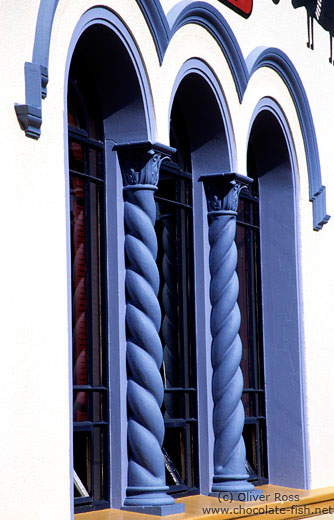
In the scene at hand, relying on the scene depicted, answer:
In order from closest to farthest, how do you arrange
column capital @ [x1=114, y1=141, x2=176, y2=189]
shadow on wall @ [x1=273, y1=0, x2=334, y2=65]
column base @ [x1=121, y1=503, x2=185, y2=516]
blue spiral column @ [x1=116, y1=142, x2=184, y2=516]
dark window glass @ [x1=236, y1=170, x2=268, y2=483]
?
column base @ [x1=121, y1=503, x2=185, y2=516] < blue spiral column @ [x1=116, y1=142, x2=184, y2=516] < column capital @ [x1=114, y1=141, x2=176, y2=189] < dark window glass @ [x1=236, y1=170, x2=268, y2=483] < shadow on wall @ [x1=273, y1=0, x2=334, y2=65]

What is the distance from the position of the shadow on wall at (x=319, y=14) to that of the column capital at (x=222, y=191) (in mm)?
2883

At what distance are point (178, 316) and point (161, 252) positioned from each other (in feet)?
2.17

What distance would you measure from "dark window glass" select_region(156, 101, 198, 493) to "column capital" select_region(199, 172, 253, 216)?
220 millimetres

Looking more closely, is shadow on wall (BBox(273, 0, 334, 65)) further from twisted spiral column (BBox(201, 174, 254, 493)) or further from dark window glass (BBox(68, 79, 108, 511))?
dark window glass (BBox(68, 79, 108, 511))

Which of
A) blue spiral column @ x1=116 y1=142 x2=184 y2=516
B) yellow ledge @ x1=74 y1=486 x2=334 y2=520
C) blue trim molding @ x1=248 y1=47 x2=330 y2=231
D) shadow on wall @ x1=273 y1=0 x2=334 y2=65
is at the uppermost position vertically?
shadow on wall @ x1=273 y1=0 x2=334 y2=65

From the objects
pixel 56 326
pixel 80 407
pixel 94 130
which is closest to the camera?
pixel 56 326

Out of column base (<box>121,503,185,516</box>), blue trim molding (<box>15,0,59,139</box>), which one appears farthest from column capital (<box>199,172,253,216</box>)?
blue trim molding (<box>15,0,59,139</box>)

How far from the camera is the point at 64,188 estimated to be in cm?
664

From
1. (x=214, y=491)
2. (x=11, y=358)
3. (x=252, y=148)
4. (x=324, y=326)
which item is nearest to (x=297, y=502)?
(x=214, y=491)

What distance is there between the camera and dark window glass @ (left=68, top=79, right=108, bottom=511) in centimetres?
760

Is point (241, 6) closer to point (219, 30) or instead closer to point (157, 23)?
point (219, 30)

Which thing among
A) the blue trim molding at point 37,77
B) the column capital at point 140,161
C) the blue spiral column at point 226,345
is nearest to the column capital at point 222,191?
the blue spiral column at point 226,345

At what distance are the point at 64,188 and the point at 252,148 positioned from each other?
4.70 metres

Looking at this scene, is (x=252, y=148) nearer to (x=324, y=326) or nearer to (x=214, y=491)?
(x=324, y=326)
